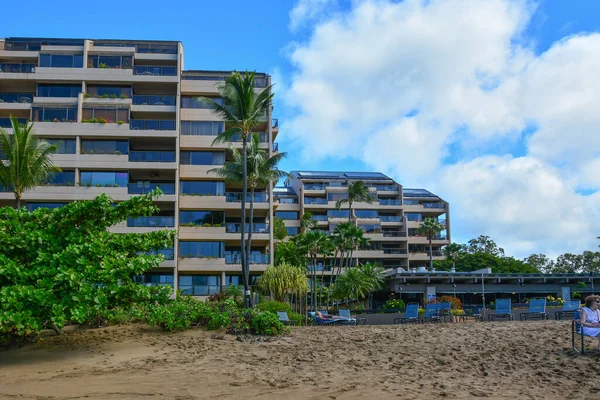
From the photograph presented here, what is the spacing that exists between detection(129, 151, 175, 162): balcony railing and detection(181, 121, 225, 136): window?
2771 mm

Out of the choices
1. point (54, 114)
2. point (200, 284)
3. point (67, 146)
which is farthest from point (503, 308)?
point (54, 114)

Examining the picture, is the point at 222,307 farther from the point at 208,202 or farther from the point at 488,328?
the point at 208,202

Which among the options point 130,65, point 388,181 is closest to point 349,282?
point 130,65

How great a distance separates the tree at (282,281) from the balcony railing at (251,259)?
15.8ft

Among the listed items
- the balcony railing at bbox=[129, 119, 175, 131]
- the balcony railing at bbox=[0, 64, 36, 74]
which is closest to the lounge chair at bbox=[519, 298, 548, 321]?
the balcony railing at bbox=[129, 119, 175, 131]

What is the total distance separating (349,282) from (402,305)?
515 centimetres

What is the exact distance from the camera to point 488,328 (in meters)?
17.8

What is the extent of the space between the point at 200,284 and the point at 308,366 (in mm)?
31246

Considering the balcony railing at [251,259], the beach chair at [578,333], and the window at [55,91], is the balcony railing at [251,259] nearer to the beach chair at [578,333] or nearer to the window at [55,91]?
the window at [55,91]

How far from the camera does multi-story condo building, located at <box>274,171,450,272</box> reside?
245 feet

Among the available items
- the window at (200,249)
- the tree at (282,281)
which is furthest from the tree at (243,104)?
the window at (200,249)

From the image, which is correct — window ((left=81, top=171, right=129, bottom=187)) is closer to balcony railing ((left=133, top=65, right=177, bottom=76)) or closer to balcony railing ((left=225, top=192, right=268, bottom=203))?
balcony railing ((left=225, top=192, right=268, bottom=203))

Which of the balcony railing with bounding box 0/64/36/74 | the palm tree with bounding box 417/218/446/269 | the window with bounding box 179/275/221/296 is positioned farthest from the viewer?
the palm tree with bounding box 417/218/446/269

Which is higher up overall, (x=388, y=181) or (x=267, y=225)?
(x=388, y=181)
